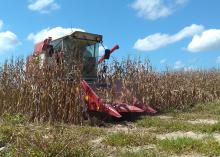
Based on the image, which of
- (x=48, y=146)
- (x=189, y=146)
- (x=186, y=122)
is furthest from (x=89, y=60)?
(x=48, y=146)

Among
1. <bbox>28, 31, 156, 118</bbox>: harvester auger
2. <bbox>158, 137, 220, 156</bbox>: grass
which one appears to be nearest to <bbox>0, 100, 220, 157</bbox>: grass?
<bbox>158, 137, 220, 156</bbox>: grass

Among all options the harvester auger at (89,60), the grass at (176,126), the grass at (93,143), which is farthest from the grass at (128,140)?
the harvester auger at (89,60)

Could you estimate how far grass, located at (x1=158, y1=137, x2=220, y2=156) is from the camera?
259 inches

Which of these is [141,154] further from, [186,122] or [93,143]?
[186,122]

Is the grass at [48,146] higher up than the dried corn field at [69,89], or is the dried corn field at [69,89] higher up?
the dried corn field at [69,89]

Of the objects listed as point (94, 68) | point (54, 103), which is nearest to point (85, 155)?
point (54, 103)

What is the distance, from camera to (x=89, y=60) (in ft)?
42.9

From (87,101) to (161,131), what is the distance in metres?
2.43

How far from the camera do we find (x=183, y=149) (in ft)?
22.0

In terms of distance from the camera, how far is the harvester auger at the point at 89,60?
423 inches

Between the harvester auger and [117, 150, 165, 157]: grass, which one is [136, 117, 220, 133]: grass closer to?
the harvester auger

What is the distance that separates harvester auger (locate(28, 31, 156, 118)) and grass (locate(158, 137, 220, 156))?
367 centimetres

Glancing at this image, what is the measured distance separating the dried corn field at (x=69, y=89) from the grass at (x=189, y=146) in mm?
3922

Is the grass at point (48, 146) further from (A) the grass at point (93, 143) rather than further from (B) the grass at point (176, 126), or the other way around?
(B) the grass at point (176, 126)
